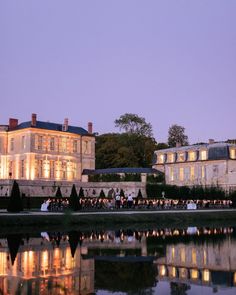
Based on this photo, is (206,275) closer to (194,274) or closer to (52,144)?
(194,274)

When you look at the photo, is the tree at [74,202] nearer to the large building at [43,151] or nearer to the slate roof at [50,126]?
the large building at [43,151]

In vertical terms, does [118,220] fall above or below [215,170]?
below

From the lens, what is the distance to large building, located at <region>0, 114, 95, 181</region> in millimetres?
56938

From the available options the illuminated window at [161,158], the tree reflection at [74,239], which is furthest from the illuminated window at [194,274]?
the illuminated window at [161,158]

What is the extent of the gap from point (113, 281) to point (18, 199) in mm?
21032

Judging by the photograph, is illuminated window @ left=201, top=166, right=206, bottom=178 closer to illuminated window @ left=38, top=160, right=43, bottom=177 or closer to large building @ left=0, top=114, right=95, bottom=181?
large building @ left=0, top=114, right=95, bottom=181

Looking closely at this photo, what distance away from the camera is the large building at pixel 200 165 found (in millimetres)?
55050

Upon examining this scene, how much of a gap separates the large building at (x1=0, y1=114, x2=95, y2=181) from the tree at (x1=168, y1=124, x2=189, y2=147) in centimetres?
2045

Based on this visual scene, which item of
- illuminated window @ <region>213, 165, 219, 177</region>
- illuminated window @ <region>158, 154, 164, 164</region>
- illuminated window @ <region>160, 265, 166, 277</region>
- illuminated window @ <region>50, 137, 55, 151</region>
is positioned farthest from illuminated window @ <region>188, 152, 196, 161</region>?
illuminated window @ <region>160, 265, 166, 277</region>

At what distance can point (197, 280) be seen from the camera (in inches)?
472

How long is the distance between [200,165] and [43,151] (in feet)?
59.0

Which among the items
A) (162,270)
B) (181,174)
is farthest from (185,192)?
(162,270)

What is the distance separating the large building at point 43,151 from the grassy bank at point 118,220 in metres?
27.4

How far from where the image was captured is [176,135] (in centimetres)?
8006
